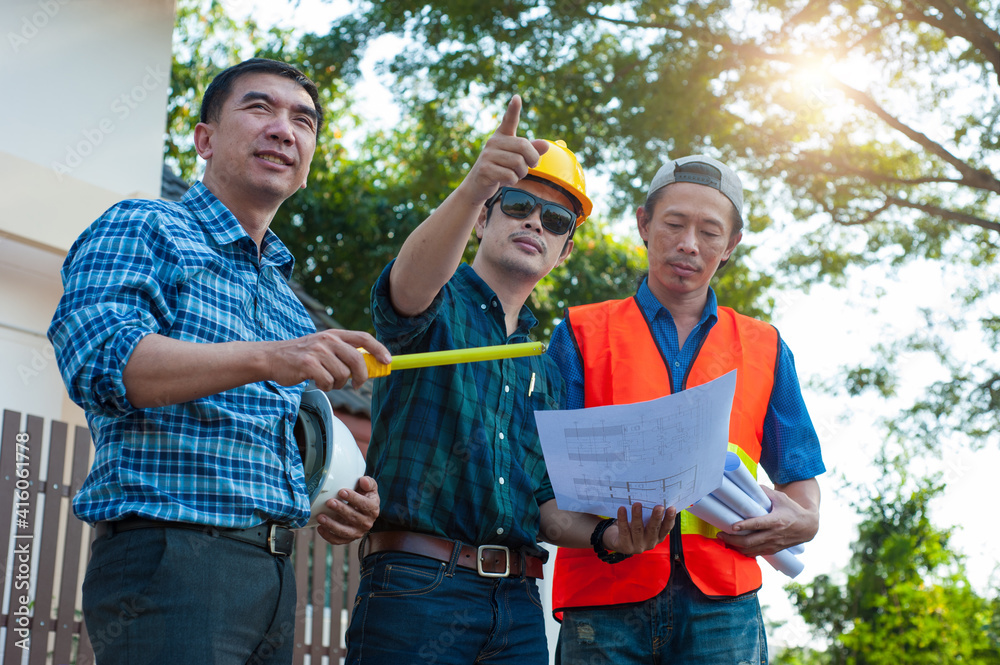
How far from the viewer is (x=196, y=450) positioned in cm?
202

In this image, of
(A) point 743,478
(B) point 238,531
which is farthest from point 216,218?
(A) point 743,478

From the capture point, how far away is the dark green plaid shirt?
8.45 ft

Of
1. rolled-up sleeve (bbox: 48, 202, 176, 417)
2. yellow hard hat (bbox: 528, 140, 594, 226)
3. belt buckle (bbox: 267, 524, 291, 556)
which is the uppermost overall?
yellow hard hat (bbox: 528, 140, 594, 226)

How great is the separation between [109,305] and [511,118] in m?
0.96

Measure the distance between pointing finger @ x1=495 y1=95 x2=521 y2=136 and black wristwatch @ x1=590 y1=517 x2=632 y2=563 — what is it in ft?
3.70

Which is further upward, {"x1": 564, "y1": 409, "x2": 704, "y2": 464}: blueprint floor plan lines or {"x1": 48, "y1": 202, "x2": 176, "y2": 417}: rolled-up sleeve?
{"x1": 48, "y1": 202, "x2": 176, "y2": 417}: rolled-up sleeve

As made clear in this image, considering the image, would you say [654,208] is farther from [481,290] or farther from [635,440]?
[635,440]

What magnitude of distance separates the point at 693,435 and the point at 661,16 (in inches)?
308

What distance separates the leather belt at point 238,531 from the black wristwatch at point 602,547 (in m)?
0.89

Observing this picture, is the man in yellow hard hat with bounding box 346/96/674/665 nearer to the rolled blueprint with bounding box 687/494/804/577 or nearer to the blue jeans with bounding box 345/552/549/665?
the blue jeans with bounding box 345/552/549/665

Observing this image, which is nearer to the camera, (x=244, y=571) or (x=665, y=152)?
(x=244, y=571)

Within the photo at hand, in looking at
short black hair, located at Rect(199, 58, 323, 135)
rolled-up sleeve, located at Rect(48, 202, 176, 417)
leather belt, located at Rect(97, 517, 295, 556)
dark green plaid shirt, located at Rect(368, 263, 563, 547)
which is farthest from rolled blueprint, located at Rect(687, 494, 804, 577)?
short black hair, located at Rect(199, 58, 323, 135)

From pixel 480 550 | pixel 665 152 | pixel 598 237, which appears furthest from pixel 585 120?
pixel 480 550

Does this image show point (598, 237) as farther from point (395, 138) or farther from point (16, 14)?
point (16, 14)
